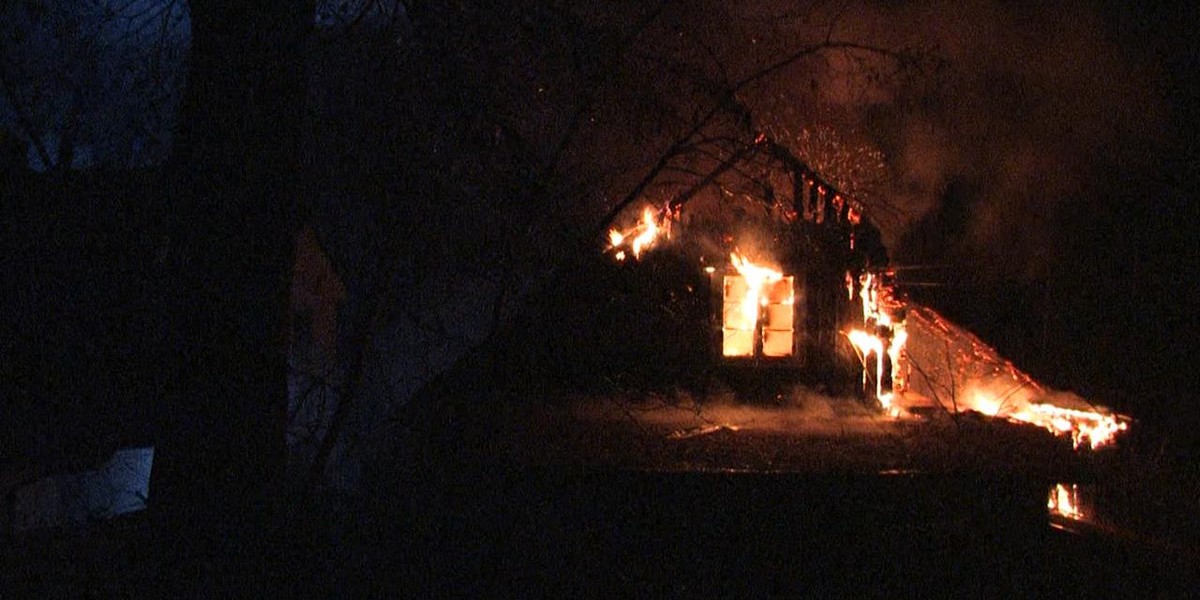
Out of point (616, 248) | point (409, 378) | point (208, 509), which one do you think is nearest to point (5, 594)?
point (208, 509)

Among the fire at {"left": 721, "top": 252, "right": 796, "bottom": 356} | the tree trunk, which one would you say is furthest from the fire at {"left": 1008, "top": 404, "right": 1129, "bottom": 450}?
the tree trunk

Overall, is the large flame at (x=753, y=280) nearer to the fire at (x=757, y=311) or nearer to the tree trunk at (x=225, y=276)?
the fire at (x=757, y=311)

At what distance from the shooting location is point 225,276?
4590 mm

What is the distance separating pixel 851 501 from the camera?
23.1 ft

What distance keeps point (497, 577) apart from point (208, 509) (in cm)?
252

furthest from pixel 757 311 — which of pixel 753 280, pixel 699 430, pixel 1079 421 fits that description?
pixel 1079 421

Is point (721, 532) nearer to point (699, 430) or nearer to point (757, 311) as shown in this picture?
point (699, 430)

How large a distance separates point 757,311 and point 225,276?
24.7 ft

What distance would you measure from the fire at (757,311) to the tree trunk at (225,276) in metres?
7.14

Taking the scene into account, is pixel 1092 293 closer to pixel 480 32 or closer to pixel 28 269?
pixel 480 32

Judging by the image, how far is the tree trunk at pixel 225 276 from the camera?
180 inches

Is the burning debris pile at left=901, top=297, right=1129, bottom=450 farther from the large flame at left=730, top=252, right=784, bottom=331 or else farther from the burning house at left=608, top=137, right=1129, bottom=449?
the large flame at left=730, top=252, right=784, bottom=331

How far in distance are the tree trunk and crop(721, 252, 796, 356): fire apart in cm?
714

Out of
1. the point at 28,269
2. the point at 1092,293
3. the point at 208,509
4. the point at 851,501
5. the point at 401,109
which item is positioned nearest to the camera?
the point at 208,509
